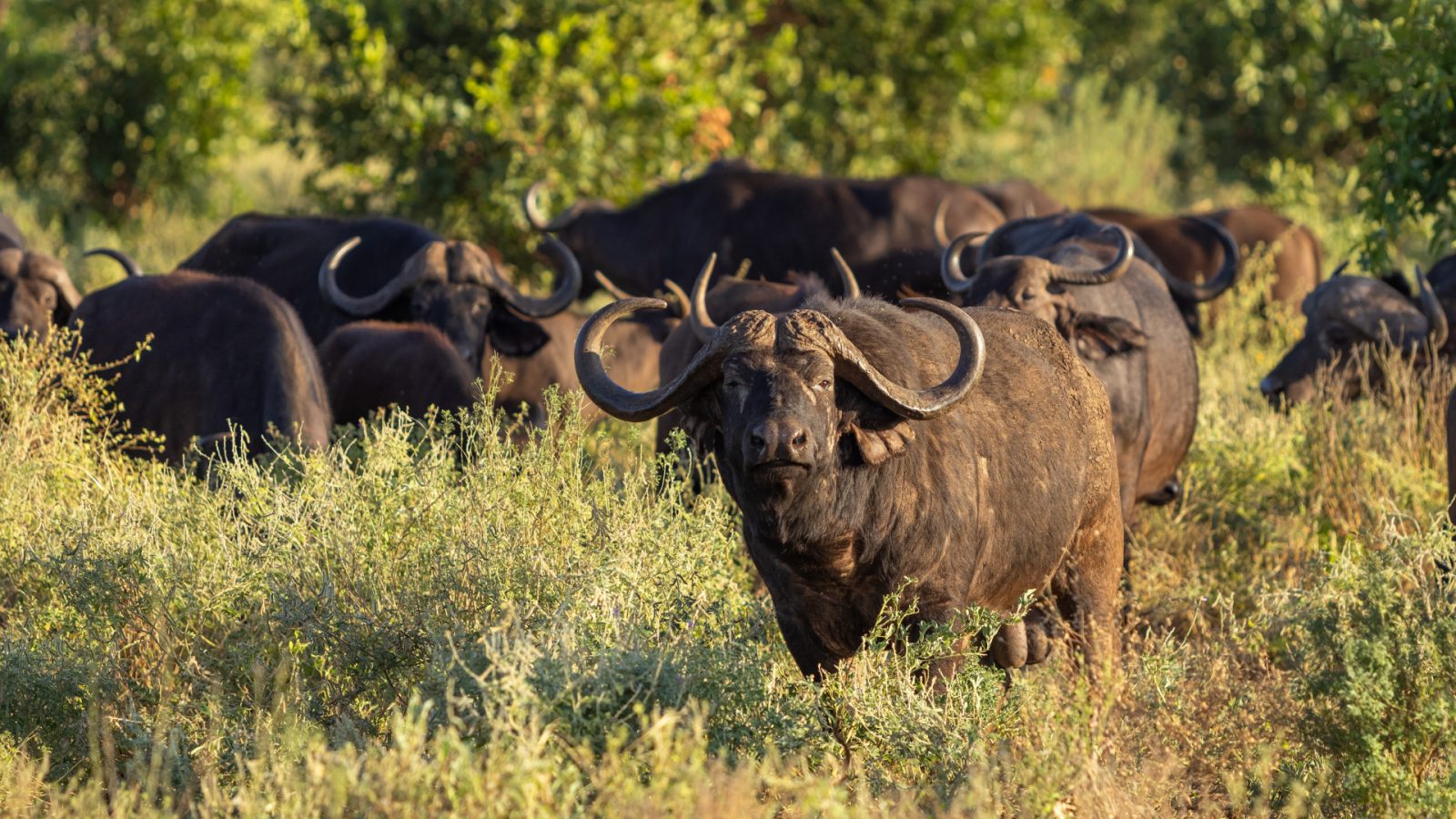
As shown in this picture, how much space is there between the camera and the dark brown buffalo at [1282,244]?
512 inches

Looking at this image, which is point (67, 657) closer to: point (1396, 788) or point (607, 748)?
point (607, 748)

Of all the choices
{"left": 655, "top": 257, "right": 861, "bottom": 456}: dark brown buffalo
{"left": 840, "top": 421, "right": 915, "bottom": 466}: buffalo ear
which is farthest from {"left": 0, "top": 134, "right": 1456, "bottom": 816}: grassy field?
{"left": 655, "top": 257, "right": 861, "bottom": 456}: dark brown buffalo

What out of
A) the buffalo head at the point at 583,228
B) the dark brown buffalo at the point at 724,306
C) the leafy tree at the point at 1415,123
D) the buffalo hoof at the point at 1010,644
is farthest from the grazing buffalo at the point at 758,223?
the buffalo hoof at the point at 1010,644

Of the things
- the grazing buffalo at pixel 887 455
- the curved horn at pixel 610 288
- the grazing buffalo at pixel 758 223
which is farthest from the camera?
the grazing buffalo at pixel 758 223

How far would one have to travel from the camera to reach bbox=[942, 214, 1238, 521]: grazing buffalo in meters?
7.24

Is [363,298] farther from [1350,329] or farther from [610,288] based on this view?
[1350,329]

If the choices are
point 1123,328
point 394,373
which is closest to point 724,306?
point 394,373

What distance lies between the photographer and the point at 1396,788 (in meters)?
4.78

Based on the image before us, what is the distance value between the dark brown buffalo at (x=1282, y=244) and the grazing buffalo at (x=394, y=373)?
6.35 metres

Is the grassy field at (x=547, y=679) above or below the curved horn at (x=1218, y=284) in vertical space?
above

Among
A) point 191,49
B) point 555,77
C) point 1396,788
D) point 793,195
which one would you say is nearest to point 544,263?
point 555,77

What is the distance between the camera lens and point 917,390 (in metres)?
4.91

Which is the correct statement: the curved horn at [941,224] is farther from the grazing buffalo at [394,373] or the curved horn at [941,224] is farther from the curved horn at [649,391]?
the curved horn at [649,391]

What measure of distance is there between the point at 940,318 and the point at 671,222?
6851mm
